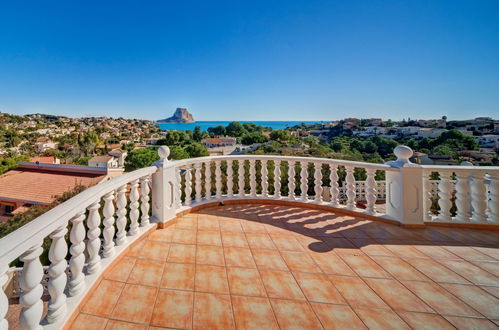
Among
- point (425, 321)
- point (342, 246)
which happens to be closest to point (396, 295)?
point (425, 321)

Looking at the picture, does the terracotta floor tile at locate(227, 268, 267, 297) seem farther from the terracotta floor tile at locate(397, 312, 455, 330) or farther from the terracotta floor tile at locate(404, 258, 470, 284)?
the terracotta floor tile at locate(404, 258, 470, 284)

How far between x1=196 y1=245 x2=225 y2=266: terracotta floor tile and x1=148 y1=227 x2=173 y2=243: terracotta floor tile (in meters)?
0.43

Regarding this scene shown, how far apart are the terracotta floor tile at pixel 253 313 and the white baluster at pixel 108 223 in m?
1.15

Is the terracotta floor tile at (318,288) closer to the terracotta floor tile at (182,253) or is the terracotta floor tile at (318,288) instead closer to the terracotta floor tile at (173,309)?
the terracotta floor tile at (173,309)

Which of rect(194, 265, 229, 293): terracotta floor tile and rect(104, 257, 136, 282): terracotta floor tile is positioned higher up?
rect(104, 257, 136, 282): terracotta floor tile

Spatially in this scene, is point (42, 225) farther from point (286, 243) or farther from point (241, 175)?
point (241, 175)

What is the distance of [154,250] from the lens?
2.16 m

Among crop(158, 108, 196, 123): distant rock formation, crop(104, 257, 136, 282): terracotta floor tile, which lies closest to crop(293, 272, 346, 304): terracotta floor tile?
crop(104, 257, 136, 282): terracotta floor tile

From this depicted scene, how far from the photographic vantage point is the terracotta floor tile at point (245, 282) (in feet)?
5.32

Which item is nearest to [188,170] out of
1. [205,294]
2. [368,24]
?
[205,294]

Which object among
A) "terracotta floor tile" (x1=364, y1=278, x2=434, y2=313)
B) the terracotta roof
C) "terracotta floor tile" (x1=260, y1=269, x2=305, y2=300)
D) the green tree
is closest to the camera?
"terracotta floor tile" (x1=364, y1=278, x2=434, y2=313)

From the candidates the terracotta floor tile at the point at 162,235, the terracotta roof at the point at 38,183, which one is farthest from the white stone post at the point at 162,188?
the terracotta roof at the point at 38,183

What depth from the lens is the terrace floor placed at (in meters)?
1.36

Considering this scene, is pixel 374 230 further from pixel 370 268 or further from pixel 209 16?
pixel 209 16
